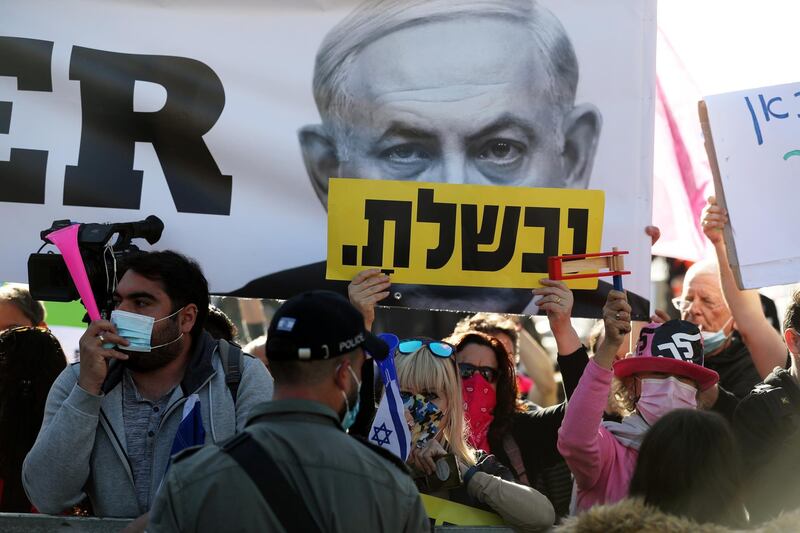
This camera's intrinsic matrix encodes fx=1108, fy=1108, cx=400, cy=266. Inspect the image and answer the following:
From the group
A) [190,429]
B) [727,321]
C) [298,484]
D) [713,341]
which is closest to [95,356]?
[190,429]

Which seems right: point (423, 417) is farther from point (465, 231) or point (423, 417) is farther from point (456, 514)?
point (465, 231)

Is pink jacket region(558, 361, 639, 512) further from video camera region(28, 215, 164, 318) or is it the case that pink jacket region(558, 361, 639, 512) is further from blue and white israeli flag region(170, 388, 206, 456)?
video camera region(28, 215, 164, 318)

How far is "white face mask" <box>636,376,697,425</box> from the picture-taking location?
396 cm

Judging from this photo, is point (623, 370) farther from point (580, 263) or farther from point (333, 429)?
point (333, 429)

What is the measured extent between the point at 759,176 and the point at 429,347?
4.95 ft

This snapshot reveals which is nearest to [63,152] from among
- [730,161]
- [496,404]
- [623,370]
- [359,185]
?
[359,185]

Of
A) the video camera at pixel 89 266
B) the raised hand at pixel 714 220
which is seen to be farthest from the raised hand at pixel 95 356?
the raised hand at pixel 714 220

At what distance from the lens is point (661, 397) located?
3986 millimetres

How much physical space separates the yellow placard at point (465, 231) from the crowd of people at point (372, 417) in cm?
18

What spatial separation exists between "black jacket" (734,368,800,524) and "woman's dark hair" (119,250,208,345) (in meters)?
1.95

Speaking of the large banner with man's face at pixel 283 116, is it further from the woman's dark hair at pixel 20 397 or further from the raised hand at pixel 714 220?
the woman's dark hair at pixel 20 397

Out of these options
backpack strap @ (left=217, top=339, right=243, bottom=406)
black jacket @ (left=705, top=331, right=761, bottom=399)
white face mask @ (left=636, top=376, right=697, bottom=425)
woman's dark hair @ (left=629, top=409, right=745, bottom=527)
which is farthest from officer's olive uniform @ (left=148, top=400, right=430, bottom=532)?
black jacket @ (left=705, top=331, right=761, bottom=399)

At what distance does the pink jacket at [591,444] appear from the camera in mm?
3627

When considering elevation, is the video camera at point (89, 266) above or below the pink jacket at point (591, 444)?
above
